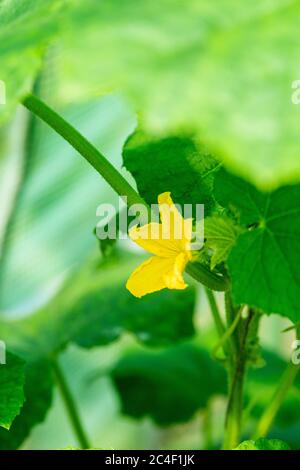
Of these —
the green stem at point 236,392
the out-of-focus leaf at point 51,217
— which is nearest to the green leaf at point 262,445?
the green stem at point 236,392

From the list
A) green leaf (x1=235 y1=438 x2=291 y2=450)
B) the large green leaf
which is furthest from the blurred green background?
green leaf (x1=235 y1=438 x2=291 y2=450)

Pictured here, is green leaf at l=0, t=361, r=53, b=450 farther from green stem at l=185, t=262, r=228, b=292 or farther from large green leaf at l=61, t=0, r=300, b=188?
large green leaf at l=61, t=0, r=300, b=188

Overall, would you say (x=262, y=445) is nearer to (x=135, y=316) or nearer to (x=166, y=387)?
(x=135, y=316)

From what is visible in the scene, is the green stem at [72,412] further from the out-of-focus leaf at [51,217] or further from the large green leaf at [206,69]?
the out-of-focus leaf at [51,217]

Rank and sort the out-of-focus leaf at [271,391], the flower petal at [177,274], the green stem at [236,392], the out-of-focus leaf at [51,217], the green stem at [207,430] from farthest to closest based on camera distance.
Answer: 1. the out-of-focus leaf at [51,217]
2. the out-of-focus leaf at [271,391]
3. the green stem at [207,430]
4. the green stem at [236,392]
5. the flower petal at [177,274]
